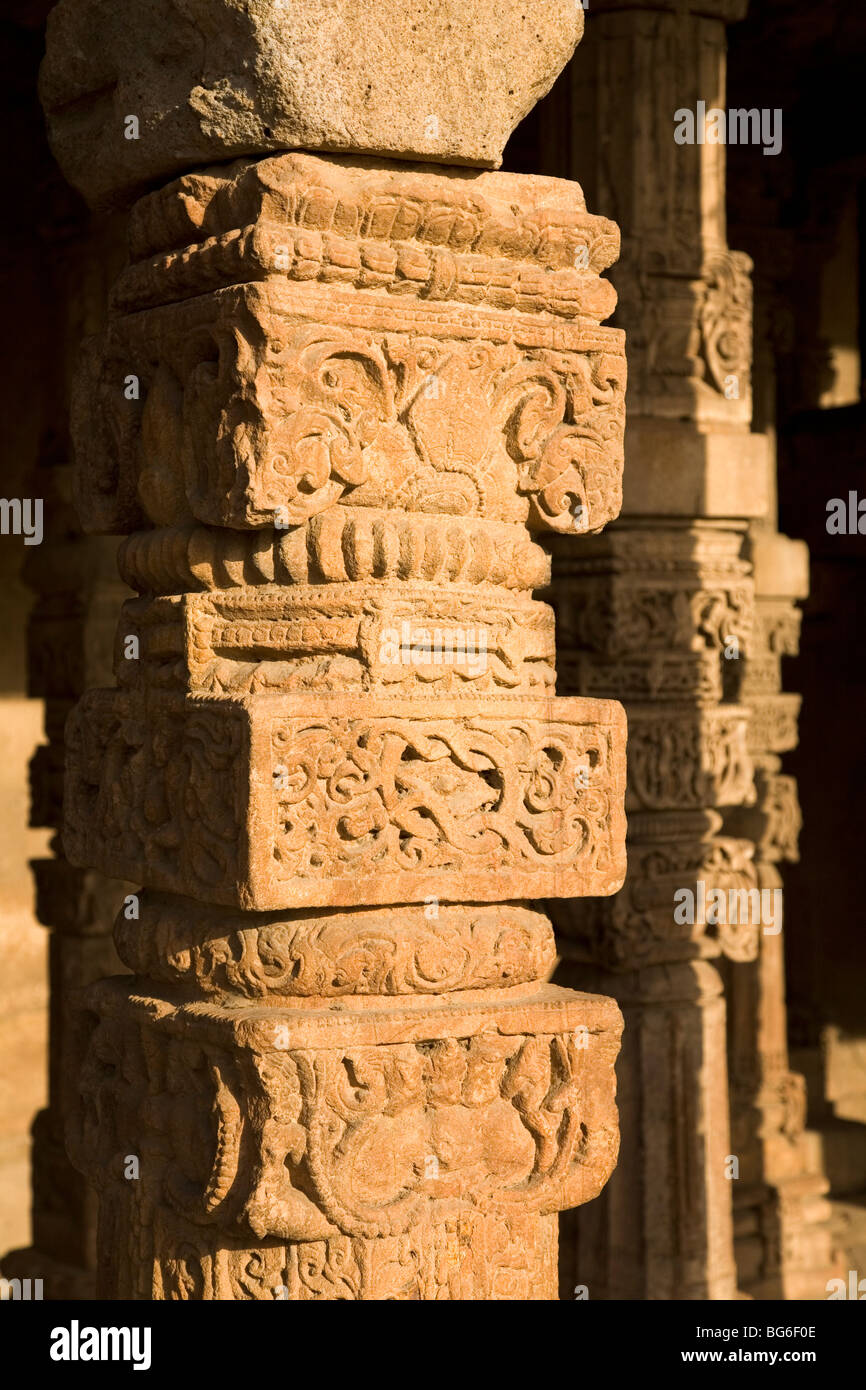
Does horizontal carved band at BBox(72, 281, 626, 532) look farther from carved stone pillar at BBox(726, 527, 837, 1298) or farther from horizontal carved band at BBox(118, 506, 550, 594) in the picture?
carved stone pillar at BBox(726, 527, 837, 1298)

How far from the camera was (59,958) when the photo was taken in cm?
720

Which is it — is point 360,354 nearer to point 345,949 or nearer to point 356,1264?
point 345,949

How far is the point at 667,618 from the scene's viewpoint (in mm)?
6102

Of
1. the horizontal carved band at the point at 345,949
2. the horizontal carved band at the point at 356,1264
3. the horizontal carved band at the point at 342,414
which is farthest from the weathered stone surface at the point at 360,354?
the horizontal carved band at the point at 356,1264

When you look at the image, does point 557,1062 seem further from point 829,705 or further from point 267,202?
point 829,705

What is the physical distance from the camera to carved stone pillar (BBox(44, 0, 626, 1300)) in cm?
279

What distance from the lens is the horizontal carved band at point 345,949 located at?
2807 millimetres

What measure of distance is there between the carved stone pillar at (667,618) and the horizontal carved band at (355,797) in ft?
9.83

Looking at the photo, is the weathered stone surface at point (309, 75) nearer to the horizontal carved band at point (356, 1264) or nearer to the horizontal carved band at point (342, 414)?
the horizontal carved band at point (342, 414)

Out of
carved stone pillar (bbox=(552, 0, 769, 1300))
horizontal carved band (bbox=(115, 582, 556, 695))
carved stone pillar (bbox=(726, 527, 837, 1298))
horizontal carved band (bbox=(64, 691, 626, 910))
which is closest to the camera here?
horizontal carved band (bbox=(64, 691, 626, 910))

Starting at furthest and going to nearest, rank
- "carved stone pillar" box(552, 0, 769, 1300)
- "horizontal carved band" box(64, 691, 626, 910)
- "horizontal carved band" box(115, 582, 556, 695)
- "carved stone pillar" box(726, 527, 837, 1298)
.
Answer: "carved stone pillar" box(726, 527, 837, 1298)
"carved stone pillar" box(552, 0, 769, 1300)
"horizontal carved band" box(115, 582, 556, 695)
"horizontal carved band" box(64, 691, 626, 910)

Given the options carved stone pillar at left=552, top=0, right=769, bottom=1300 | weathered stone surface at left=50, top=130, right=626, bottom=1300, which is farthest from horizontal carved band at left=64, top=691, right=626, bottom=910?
carved stone pillar at left=552, top=0, right=769, bottom=1300

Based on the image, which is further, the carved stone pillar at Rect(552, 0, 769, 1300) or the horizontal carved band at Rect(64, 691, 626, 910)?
the carved stone pillar at Rect(552, 0, 769, 1300)

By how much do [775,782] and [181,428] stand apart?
5.71 m
